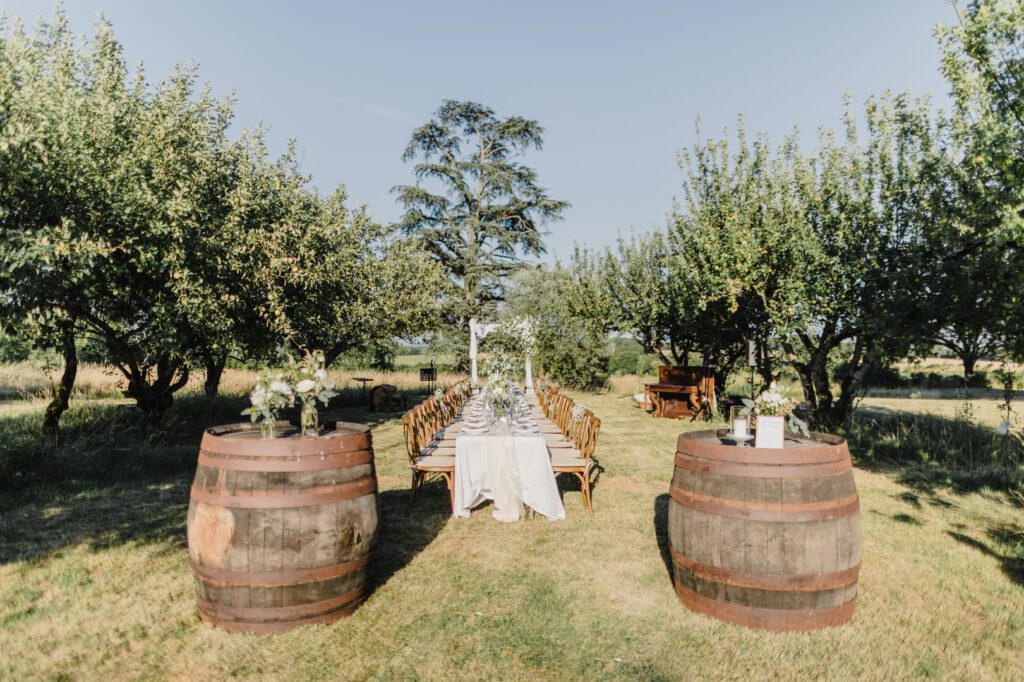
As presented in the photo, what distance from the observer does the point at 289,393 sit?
3.86 meters

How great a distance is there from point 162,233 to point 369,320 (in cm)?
604

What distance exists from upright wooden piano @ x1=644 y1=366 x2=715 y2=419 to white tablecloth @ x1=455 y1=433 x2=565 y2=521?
9.37 metres

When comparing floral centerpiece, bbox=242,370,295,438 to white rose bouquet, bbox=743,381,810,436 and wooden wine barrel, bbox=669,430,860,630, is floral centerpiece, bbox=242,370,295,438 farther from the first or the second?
white rose bouquet, bbox=743,381,810,436

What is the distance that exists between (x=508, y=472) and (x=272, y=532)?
2.91 m

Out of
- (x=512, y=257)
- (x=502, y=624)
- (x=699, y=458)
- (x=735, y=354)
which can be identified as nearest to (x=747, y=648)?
(x=699, y=458)

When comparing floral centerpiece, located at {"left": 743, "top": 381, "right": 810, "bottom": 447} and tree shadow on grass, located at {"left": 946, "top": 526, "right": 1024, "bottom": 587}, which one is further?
tree shadow on grass, located at {"left": 946, "top": 526, "right": 1024, "bottom": 587}

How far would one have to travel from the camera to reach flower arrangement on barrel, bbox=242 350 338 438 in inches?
150

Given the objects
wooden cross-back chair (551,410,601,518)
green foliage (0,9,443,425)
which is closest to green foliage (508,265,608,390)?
green foliage (0,9,443,425)

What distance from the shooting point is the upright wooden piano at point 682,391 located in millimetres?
14414

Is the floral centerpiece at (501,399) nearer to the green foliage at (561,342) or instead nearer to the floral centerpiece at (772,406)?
the floral centerpiece at (772,406)

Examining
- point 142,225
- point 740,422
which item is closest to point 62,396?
point 142,225

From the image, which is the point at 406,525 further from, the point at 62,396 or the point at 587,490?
the point at 62,396

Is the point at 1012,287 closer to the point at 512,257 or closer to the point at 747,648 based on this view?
the point at 747,648

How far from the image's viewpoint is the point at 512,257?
26672 millimetres
